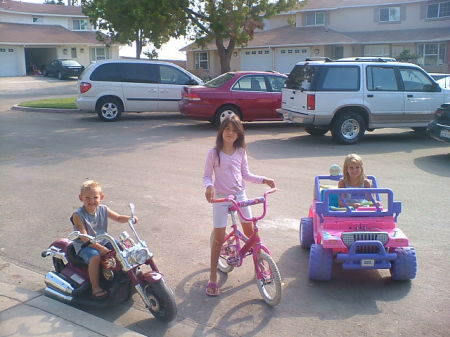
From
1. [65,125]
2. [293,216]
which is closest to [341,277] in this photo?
[293,216]

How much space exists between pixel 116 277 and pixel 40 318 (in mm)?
662

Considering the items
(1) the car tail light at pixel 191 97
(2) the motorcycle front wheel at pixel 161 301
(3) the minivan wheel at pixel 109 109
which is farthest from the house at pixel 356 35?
(2) the motorcycle front wheel at pixel 161 301

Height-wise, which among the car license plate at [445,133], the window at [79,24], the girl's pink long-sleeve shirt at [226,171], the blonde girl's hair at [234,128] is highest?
the window at [79,24]

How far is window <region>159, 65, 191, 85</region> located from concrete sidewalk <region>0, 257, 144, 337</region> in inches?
483

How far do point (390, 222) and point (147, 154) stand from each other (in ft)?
22.6

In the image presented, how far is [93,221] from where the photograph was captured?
4500 millimetres

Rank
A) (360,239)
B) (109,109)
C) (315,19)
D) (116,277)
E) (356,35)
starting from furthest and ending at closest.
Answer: (315,19) < (356,35) < (109,109) < (360,239) < (116,277)

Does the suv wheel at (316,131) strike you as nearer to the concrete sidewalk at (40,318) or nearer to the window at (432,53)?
the concrete sidewalk at (40,318)

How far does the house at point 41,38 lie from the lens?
47.3 metres

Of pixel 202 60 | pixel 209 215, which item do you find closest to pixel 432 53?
pixel 202 60

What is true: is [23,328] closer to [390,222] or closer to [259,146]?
[390,222]

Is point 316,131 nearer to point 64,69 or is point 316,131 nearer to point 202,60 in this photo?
point 64,69

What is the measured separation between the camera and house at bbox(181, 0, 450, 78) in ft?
119

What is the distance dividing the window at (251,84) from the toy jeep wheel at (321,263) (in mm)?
10036
